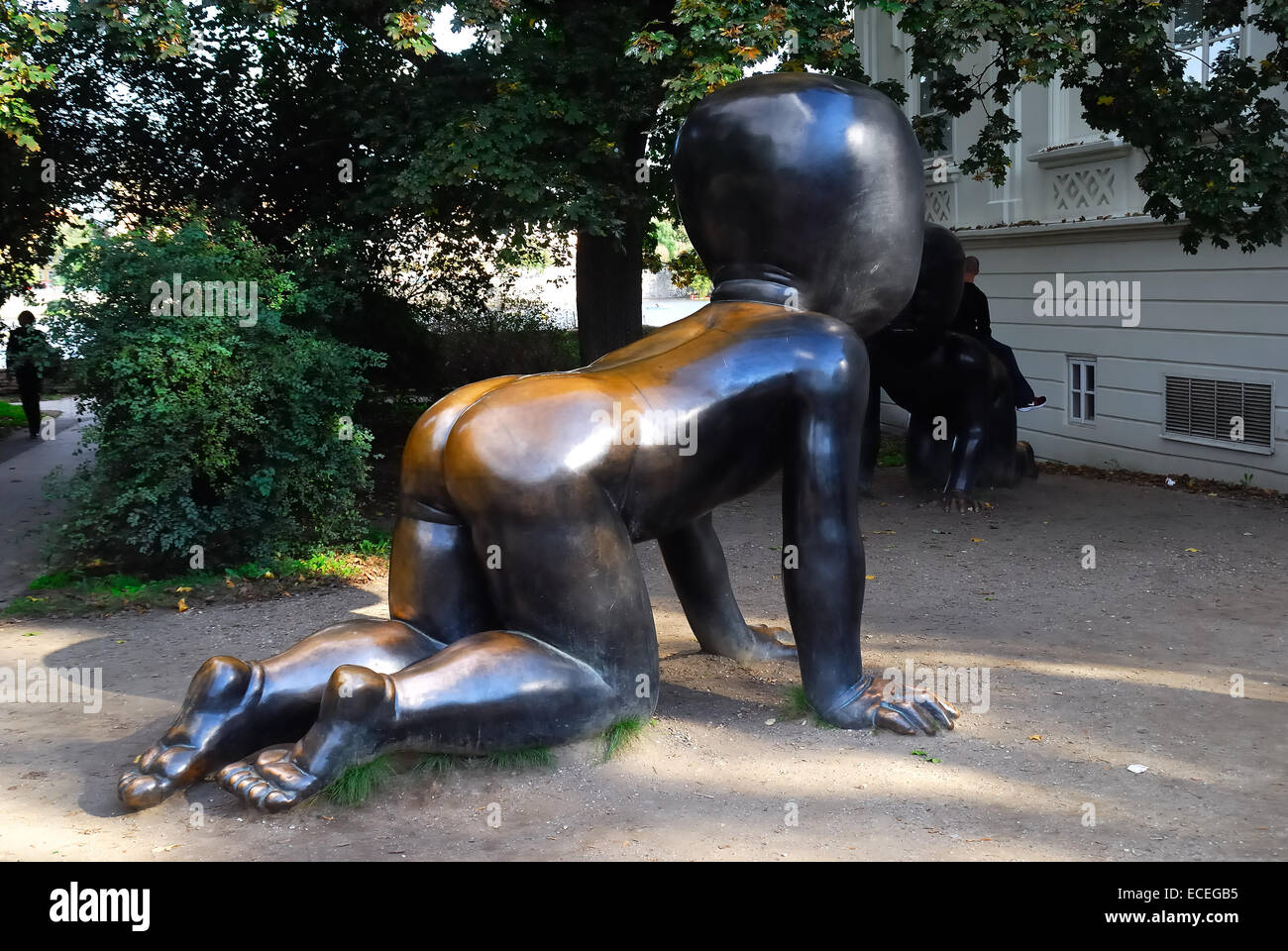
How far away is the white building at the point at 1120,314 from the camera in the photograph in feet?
36.0

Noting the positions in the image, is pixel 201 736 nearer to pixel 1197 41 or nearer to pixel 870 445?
pixel 870 445

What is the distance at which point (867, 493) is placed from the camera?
35.4 feet

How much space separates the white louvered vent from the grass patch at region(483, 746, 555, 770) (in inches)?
347

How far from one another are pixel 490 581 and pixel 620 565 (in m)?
0.45

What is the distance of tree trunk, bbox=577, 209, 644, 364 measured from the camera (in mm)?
11383

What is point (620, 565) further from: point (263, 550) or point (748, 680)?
point (263, 550)

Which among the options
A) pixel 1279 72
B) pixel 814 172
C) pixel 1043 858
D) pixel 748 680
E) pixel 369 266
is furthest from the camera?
pixel 369 266

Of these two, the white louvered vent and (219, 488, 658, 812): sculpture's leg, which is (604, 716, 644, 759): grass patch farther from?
the white louvered vent

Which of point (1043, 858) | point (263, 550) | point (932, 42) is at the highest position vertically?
point (932, 42)

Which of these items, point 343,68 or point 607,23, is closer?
point 607,23

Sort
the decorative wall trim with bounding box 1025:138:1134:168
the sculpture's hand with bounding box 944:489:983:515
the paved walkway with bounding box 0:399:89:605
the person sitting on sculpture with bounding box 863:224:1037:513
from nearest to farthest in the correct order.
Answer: the paved walkway with bounding box 0:399:89:605 → the person sitting on sculpture with bounding box 863:224:1037:513 → the sculpture's hand with bounding box 944:489:983:515 → the decorative wall trim with bounding box 1025:138:1134:168

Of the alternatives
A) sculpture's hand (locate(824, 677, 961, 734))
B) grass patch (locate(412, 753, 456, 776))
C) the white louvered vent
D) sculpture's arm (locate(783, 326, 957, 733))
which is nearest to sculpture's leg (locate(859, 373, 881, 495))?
the white louvered vent

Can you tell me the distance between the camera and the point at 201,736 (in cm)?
412

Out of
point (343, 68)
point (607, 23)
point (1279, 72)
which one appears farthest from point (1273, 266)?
point (343, 68)
